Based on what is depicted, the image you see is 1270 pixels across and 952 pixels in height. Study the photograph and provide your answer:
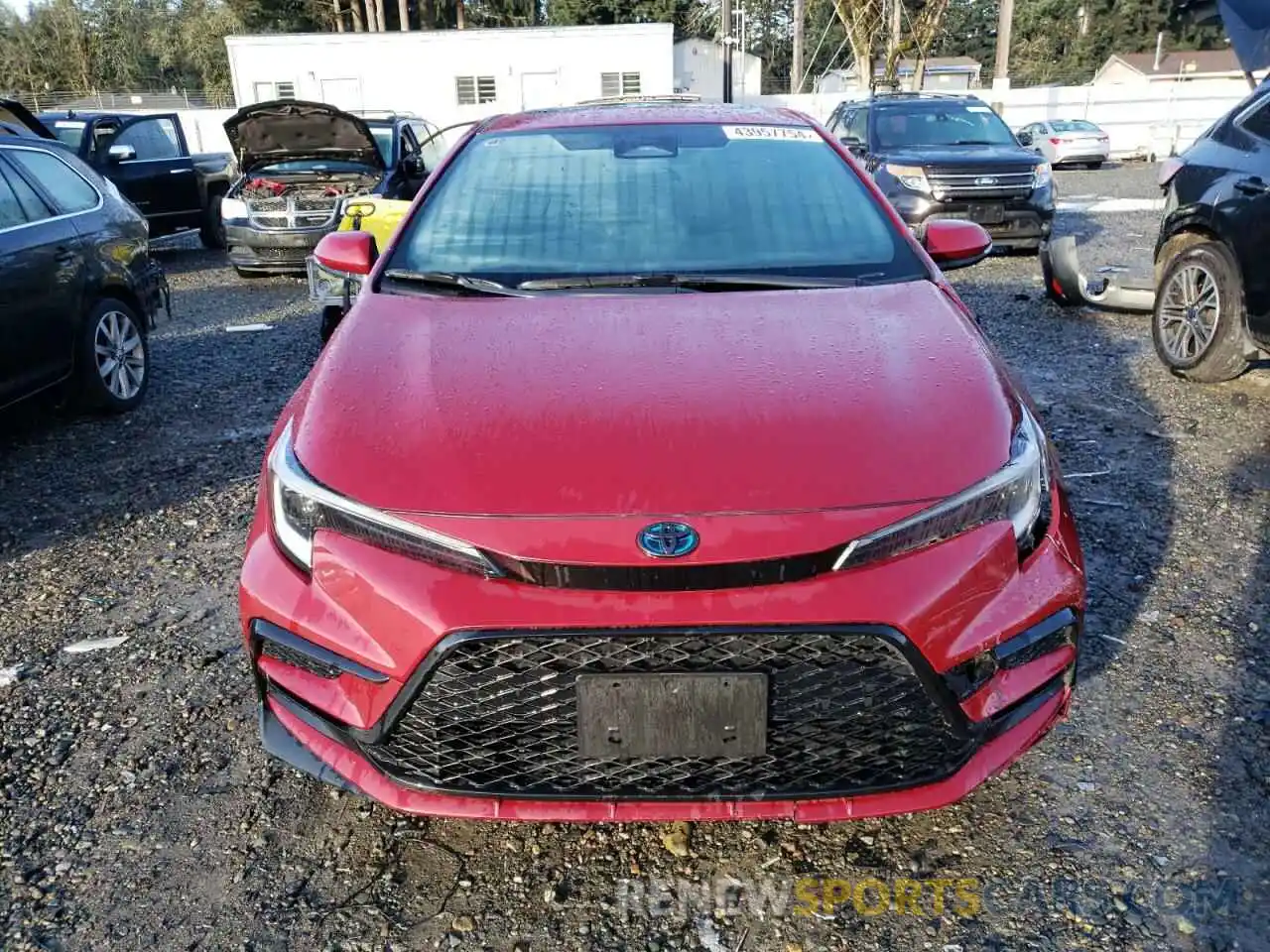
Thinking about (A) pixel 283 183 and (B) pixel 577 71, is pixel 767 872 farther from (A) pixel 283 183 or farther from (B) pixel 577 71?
(B) pixel 577 71

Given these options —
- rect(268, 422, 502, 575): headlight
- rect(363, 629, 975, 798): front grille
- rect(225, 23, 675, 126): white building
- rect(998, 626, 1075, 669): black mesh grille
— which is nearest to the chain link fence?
rect(225, 23, 675, 126): white building

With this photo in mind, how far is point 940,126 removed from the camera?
37.5ft

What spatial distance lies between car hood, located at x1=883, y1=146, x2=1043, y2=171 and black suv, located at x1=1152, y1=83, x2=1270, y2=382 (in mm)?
4354

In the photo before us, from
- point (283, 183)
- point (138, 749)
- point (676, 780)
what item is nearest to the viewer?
point (676, 780)

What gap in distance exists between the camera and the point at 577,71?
94.4 feet

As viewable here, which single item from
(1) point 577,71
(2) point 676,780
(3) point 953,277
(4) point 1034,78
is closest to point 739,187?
(2) point 676,780

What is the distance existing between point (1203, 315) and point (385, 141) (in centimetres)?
839

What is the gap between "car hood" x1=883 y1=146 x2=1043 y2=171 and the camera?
32.8 feet

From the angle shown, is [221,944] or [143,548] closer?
[221,944]

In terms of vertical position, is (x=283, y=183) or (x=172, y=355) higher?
(x=283, y=183)

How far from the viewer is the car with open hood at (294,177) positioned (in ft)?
31.1

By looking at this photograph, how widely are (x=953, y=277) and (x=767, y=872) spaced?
336 inches

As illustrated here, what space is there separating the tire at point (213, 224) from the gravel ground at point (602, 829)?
9.05 metres

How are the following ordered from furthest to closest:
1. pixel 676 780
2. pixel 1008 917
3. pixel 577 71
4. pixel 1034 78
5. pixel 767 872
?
pixel 1034 78, pixel 577 71, pixel 767 872, pixel 1008 917, pixel 676 780
